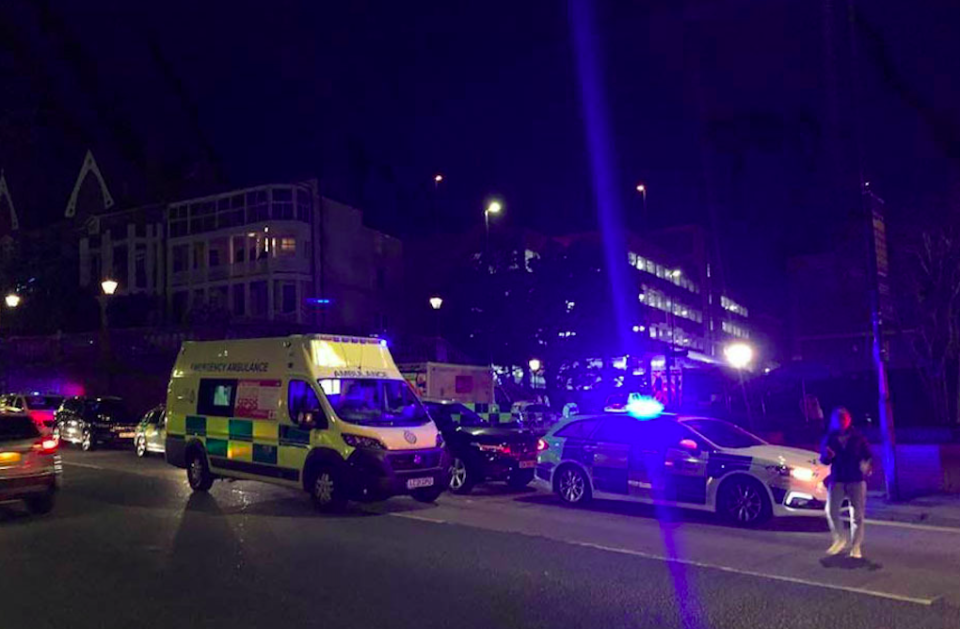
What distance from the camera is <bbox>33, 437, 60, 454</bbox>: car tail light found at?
11672 millimetres

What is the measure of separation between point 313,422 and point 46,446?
3.74m

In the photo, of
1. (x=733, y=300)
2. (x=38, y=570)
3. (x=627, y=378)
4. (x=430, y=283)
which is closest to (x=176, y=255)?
(x=430, y=283)

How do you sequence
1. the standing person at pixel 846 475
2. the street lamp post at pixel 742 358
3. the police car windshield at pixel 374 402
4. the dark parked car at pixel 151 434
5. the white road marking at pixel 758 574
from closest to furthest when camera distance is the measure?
the white road marking at pixel 758 574 < the standing person at pixel 846 475 < the police car windshield at pixel 374 402 < the dark parked car at pixel 151 434 < the street lamp post at pixel 742 358

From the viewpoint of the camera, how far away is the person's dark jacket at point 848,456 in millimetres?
8812

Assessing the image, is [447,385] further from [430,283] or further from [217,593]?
[430,283]

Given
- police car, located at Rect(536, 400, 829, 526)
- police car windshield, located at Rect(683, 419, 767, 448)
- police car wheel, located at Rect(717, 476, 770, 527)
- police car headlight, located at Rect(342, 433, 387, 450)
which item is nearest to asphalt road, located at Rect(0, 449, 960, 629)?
police car wheel, located at Rect(717, 476, 770, 527)

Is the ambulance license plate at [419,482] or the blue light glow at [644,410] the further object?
the blue light glow at [644,410]

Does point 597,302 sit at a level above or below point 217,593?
above

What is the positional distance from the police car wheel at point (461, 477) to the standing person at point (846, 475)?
22.2 ft

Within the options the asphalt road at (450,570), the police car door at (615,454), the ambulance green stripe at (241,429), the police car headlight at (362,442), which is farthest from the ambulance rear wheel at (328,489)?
the police car door at (615,454)

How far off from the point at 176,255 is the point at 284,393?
37126 millimetres

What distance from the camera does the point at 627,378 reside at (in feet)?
109

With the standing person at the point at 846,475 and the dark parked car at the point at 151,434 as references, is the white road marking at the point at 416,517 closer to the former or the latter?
the standing person at the point at 846,475

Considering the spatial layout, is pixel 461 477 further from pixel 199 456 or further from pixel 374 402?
pixel 199 456
